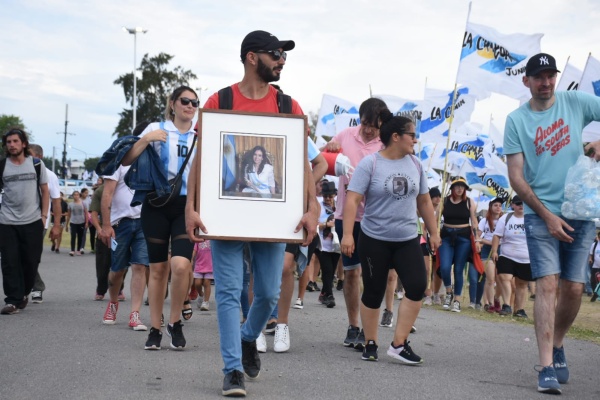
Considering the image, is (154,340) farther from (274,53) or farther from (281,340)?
(274,53)

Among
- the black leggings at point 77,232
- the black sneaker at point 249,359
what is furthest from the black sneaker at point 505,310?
the black leggings at point 77,232

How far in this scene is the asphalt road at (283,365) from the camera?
6.02 m

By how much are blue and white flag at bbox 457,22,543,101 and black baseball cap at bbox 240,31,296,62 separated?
11.3 meters

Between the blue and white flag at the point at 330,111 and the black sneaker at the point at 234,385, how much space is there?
66.9ft

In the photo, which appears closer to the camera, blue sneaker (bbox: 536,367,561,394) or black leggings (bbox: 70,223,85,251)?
blue sneaker (bbox: 536,367,561,394)

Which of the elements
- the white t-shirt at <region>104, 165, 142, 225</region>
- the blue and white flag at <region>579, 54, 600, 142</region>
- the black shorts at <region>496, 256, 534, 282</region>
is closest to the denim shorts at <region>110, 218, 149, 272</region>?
the white t-shirt at <region>104, 165, 142, 225</region>

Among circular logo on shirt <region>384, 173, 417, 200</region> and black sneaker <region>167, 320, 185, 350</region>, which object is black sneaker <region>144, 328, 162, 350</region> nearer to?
black sneaker <region>167, 320, 185, 350</region>

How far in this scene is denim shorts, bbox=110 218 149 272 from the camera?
Result: 32.7 feet

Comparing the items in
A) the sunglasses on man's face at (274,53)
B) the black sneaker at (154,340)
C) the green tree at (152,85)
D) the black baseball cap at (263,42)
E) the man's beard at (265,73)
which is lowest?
the black sneaker at (154,340)

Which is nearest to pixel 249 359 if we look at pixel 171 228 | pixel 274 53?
pixel 171 228

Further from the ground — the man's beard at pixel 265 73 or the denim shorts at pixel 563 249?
the man's beard at pixel 265 73

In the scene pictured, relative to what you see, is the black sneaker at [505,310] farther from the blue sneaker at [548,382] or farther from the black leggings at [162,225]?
the blue sneaker at [548,382]

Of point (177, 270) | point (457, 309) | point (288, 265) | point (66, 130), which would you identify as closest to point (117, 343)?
point (177, 270)

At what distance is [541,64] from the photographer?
6789 mm
